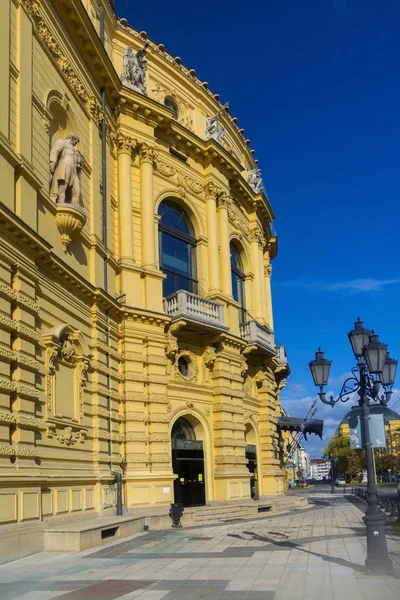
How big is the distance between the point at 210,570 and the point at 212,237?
65.4ft

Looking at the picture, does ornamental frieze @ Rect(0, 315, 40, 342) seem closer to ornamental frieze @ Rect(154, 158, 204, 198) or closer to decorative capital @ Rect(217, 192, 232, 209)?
ornamental frieze @ Rect(154, 158, 204, 198)

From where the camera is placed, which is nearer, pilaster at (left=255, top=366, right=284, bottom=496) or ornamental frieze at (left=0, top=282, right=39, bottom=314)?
ornamental frieze at (left=0, top=282, right=39, bottom=314)

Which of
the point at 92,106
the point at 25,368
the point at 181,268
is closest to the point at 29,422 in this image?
the point at 25,368

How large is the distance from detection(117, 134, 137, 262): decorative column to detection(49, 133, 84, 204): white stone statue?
16.7 ft

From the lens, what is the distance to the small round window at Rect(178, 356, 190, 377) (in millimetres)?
28469

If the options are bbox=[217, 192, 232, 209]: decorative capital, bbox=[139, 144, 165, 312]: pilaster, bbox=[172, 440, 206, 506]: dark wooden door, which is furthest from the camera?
bbox=[217, 192, 232, 209]: decorative capital

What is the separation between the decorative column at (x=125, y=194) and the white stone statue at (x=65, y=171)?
508cm

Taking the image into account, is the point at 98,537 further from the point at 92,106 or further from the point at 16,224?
the point at 92,106

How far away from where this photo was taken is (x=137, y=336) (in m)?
25.4

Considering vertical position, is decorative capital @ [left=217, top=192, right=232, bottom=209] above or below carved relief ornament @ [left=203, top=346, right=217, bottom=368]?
above

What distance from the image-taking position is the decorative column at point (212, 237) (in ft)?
101

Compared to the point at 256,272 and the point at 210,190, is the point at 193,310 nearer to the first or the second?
the point at 210,190

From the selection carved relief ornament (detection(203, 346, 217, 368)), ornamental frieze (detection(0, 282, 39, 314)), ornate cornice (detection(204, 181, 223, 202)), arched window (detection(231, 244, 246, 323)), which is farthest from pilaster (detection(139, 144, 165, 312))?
ornamental frieze (detection(0, 282, 39, 314))

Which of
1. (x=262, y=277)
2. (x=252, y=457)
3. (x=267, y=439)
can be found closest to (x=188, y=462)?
(x=252, y=457)
